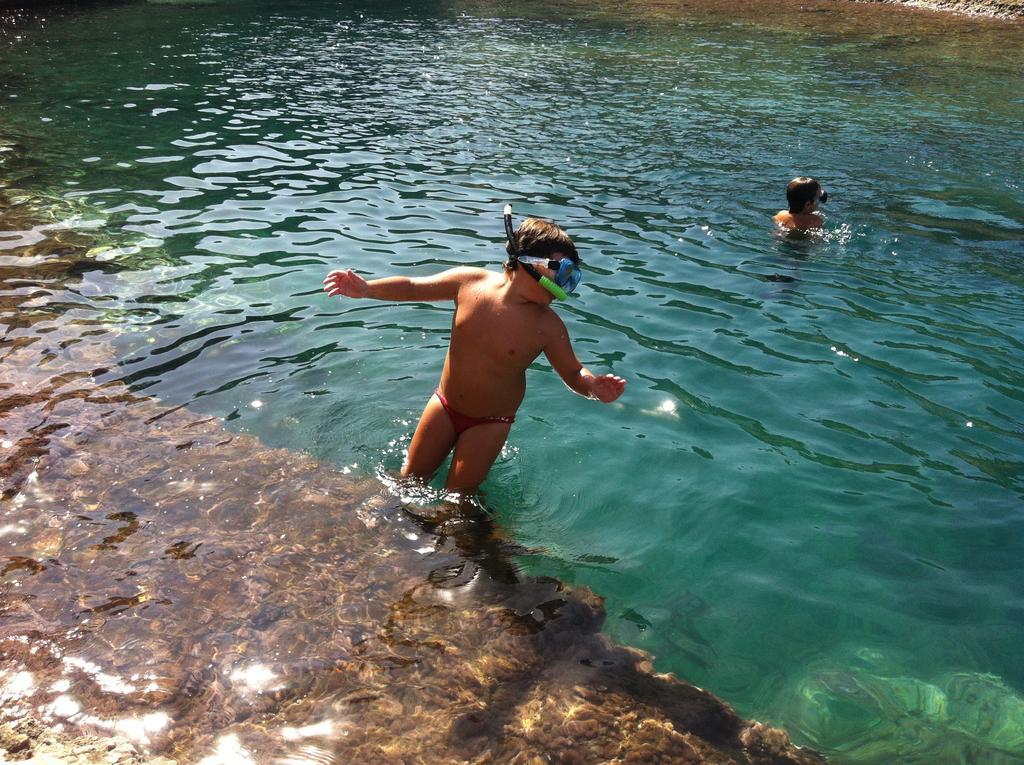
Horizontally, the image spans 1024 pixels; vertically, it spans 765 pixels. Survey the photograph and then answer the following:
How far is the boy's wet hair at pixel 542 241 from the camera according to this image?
5000 mm

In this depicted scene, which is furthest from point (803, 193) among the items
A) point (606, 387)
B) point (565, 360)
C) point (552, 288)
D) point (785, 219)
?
point (552, 288)

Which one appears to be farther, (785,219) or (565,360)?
(785,219)

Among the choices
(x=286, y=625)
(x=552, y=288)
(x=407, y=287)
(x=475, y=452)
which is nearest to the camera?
(x=286, y=625)

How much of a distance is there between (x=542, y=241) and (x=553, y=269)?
168 mm

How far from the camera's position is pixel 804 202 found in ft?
34.8

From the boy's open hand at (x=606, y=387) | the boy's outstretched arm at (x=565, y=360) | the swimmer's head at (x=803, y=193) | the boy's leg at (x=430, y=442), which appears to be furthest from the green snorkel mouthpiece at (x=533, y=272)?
the swimmer's head at (x=803, y=193)

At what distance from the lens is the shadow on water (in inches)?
159

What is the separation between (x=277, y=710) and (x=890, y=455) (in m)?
4.50

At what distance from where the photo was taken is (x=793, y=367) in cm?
762

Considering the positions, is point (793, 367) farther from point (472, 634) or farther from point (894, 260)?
point (472, 634)

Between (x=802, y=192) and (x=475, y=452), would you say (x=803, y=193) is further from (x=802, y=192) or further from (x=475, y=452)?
(x=475, y=452)

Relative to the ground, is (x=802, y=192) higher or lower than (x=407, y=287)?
lower

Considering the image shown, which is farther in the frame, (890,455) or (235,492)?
(890,455)

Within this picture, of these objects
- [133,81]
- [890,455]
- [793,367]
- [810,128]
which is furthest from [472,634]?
[133,81]
